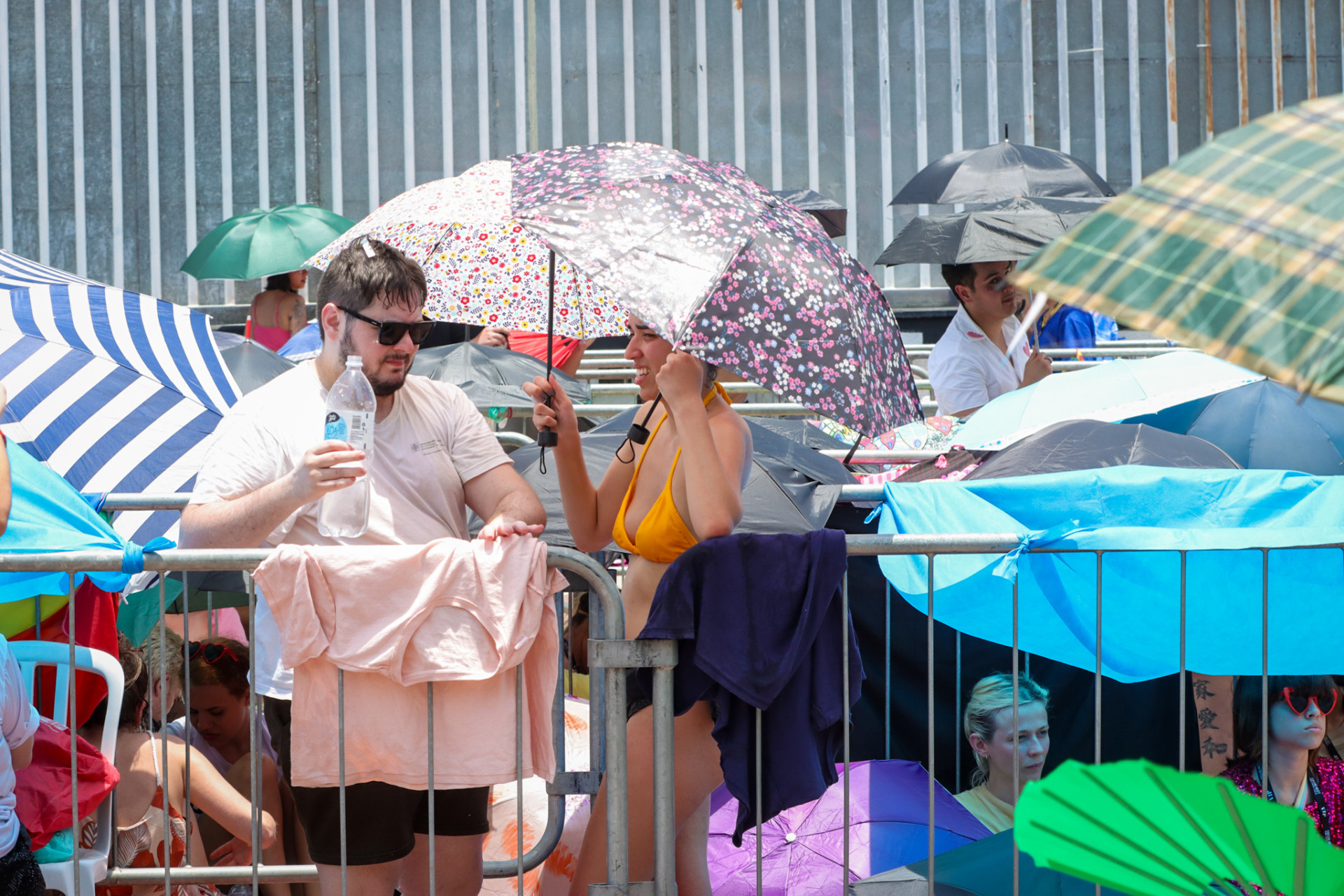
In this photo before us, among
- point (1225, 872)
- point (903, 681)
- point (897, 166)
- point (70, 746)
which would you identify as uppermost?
point (897, 166)

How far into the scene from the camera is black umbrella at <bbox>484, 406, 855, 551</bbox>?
4137mm

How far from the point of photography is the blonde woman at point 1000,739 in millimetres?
4758

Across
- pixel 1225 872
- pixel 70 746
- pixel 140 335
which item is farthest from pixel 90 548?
pixel 1225 872

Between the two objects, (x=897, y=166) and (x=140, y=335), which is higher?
(x=897, y=166)

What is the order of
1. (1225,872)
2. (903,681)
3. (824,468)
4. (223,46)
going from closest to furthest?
(1225,872), (824,468), (903,681), (223,46)

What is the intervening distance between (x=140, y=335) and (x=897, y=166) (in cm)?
1009

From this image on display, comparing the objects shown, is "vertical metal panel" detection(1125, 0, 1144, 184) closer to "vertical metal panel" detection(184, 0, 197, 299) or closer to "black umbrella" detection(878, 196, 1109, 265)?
"black umbrella" detection(878, 196, 1109, 265)

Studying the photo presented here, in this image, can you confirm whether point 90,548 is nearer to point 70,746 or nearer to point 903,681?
point 70,746

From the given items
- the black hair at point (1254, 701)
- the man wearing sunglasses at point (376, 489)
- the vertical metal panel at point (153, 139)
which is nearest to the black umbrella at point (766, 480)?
the man wearing sunglasses at point (376, 489)

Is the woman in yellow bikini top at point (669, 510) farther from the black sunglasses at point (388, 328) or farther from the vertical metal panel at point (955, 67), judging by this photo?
the vertical metal panel at point (955, 67)

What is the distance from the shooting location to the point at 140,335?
5066 mm

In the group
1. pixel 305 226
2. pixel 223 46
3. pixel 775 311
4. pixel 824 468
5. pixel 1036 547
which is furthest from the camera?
→ pixel 223 46

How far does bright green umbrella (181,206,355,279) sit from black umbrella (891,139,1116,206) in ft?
15.1

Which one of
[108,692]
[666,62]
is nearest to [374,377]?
[108,692]
